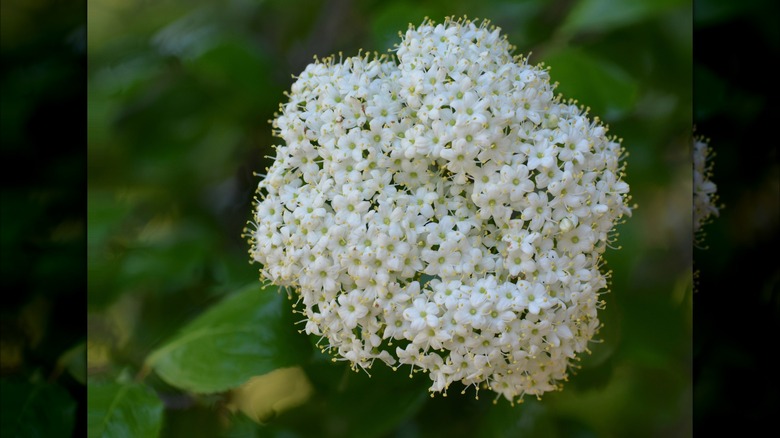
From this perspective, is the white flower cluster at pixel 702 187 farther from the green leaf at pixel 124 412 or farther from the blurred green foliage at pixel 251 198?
the green leaf at pixel 124 412

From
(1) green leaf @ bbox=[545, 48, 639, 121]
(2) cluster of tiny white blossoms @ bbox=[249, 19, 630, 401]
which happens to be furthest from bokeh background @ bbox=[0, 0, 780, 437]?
(2) cluster of tiny white blossoms @ bbox=[249, 19, 630, 401]

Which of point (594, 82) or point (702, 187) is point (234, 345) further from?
point (702, 187)

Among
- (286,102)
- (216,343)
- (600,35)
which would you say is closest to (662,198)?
(600,35)

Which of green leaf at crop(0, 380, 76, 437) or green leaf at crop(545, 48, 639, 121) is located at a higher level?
green leaf at crop(545, 48, 639, 121)

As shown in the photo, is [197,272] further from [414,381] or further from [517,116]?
[517,116]

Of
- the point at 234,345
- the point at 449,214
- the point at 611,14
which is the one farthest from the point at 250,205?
the point at 611,14

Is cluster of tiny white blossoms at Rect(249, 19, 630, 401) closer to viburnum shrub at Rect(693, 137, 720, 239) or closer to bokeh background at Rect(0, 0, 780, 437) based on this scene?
bokeh background at Rect(0, 0, 780, 437)
